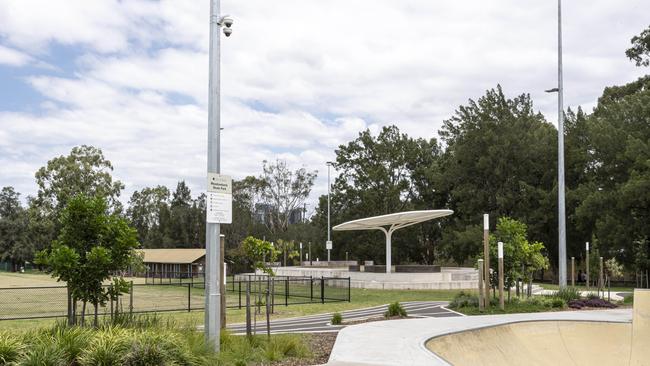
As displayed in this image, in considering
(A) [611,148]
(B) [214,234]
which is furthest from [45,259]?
(A) [611,148]

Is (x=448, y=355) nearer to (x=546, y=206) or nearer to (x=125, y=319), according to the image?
(x=125, y=319)

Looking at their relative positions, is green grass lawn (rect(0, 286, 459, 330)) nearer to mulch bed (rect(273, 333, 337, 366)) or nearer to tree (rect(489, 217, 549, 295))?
mulch bed (rect(273, 333, 337, 366))

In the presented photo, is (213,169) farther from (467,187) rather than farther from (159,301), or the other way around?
(467,187)

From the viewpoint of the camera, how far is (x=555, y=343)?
49.7 feet

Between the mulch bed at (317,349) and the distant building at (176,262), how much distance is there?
45269mm

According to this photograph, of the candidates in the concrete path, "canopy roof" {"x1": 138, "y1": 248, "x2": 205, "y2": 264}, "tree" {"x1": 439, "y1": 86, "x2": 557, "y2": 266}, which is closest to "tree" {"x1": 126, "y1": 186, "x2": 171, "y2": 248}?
"canopy roof" {"x1": 138, "y1": 248, "x2": 205, "y2": 264}

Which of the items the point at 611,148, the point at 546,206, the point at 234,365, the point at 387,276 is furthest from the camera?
the point at 546,206

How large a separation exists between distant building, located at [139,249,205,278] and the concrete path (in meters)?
37.4

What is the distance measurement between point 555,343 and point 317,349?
6.60 m

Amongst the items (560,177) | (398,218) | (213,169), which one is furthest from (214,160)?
(398,218)

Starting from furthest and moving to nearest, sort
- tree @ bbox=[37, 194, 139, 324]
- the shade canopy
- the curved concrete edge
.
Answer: the shade canopy < tree @ bbox=[37, 194, 139, 324] < the curved concrete edge

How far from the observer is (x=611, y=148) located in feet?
156

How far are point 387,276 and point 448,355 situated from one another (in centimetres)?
2777

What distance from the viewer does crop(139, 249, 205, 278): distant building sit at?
6082 cm
